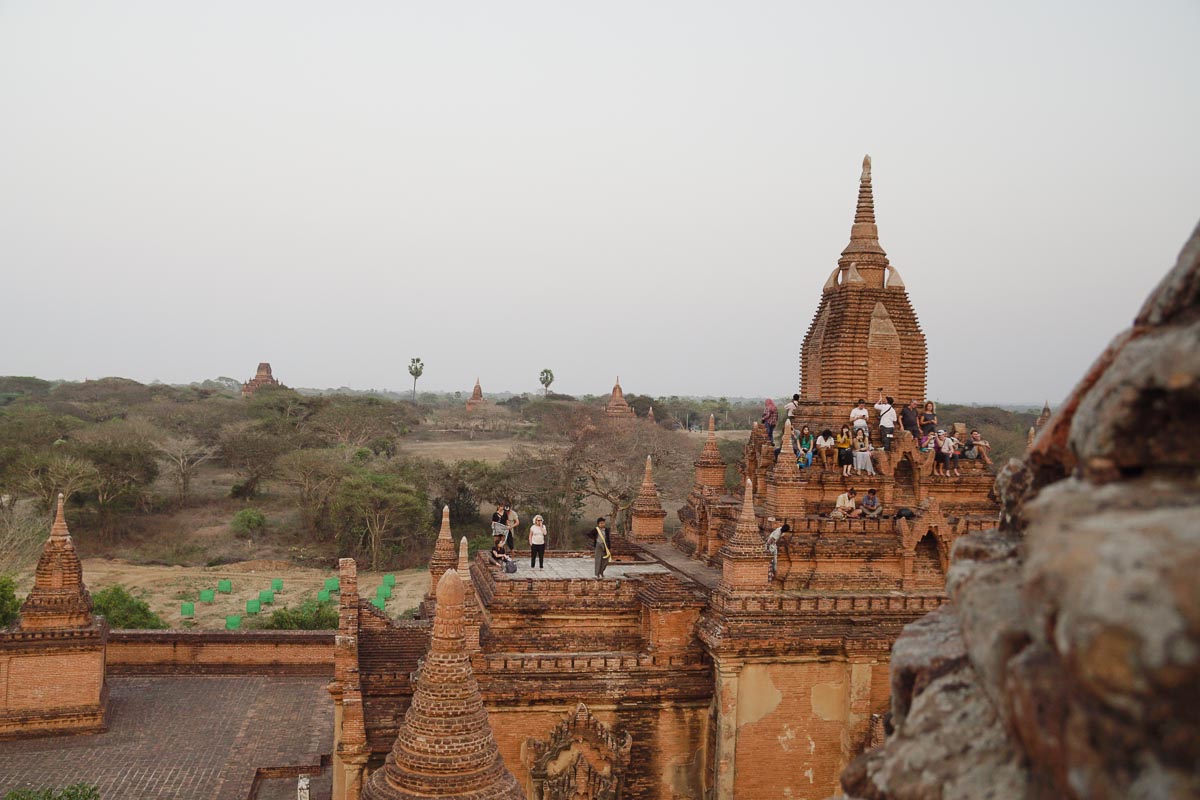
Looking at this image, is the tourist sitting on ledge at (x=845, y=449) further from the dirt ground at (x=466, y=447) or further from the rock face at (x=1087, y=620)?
the dirt ground at (x=466, y=447)

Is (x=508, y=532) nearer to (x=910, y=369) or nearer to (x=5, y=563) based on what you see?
(x=910, y=369)

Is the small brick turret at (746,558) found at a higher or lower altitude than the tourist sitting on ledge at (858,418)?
lower

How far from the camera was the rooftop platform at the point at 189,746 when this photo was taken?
706 inches

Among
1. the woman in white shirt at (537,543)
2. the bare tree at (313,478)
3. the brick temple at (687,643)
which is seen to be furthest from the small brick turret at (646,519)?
the bare tree at (313,478)

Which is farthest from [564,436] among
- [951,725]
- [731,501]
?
[951,725]

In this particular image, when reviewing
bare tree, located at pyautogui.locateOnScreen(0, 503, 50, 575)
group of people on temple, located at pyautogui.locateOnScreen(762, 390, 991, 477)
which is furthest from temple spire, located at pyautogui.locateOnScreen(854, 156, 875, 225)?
bare tree, located at pyautogui.locateOnScreen(0, 503, 50, 575)

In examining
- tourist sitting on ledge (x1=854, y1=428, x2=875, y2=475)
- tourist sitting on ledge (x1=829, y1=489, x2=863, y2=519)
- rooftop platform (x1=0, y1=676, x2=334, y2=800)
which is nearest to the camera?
rooftop platform (x1=0, y1=676, x2=334, y2=800)

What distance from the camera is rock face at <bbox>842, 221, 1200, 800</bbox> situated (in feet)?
5.90

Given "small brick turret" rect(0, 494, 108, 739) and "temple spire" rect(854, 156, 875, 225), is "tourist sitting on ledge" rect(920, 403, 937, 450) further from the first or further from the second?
"small brick turret" rect(0, 494, 108, 739)

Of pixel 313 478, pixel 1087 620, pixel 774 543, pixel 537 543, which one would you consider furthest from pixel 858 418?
pixel 313 478

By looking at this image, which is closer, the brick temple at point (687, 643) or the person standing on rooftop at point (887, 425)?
the brick temple at point (687, 643)

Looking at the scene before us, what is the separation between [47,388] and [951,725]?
122 m

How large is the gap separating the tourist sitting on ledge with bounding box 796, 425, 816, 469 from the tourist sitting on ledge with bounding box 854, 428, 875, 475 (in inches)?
35.4

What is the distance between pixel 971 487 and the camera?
19.7 metres
